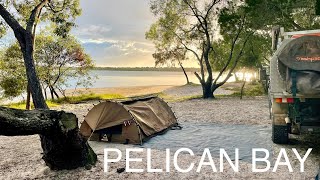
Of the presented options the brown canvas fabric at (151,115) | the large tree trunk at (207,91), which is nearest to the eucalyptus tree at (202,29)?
the large tree trunk at (207,91)

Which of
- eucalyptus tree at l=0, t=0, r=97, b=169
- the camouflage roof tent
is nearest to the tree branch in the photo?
eucalyptus tree at l=0, t=0, r=97, b=169

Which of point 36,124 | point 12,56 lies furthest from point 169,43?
point 36,124

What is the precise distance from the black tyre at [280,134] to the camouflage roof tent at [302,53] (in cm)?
219

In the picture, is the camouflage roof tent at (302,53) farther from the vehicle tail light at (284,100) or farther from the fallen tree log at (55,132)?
the fallen tree log at (55,132)

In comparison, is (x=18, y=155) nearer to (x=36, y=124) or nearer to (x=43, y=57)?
(x=36, y=124)

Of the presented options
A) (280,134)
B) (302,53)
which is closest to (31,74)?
(280,134)

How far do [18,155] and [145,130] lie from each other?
4.59 meters

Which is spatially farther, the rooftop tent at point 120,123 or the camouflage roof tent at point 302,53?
the rooftop tent at point 120,123

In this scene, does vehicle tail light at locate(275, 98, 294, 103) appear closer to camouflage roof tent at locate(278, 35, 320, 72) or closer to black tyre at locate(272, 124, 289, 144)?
camouflage roof tent at locate(278, 35, 320, 72)

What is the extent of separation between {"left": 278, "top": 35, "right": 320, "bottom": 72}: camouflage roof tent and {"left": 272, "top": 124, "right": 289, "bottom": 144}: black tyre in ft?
7.18

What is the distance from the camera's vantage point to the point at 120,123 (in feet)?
39.4

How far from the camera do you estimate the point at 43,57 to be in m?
31.8

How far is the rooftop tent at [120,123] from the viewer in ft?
39.4

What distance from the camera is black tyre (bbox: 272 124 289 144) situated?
10.6 metres
